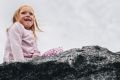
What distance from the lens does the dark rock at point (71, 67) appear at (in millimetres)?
6891

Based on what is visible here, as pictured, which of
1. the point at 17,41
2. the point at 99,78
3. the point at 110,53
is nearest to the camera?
the point at 99,78

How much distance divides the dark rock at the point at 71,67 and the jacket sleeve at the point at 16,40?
188 centimetres

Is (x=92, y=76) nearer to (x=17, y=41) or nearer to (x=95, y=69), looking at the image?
(x=95, y=69)

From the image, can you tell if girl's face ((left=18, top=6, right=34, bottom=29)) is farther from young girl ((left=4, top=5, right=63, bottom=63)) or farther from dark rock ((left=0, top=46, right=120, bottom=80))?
dark rock ((left=0, top=46, right=120, bottom=80))

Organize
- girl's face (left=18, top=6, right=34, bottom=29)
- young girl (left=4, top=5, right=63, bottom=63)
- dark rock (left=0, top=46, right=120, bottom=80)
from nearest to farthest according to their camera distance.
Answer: dark rock (left=0, top=46, right=120, bottom=80), young girl (left=4, top=5, right=63, bottom=63), girl's face (left=18, top=6, right=34, bottom=29)

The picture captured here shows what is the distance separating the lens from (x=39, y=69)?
7074 mm

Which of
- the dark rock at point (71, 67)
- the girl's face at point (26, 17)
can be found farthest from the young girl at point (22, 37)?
the dark rock at point (71, 67)

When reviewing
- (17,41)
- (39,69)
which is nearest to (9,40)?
(17,41)

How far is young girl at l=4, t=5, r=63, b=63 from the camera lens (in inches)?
364

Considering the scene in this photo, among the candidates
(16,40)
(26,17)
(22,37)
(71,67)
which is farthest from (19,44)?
(71,67)

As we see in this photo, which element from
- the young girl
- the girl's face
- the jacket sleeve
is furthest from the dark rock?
the girl's face

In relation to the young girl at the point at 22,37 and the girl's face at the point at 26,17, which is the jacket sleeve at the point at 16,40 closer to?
the young girl at the point at 22,37

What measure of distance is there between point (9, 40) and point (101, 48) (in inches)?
115

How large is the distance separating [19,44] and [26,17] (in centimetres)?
106
